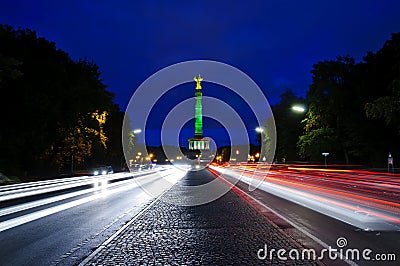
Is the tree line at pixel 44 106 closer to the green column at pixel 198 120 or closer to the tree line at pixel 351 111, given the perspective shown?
the tree line at pixel 351 111

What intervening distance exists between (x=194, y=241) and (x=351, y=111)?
52.0 meters

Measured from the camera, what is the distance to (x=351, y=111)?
56531mm

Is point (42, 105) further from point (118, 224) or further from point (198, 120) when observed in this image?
point (198, 120)

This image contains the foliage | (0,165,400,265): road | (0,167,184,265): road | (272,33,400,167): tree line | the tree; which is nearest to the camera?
(0,167,184,265): road

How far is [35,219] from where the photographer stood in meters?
12.2

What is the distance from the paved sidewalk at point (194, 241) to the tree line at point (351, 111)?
3762 cm

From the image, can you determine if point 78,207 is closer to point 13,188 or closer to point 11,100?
point 13,188

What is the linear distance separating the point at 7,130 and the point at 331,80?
142 ft

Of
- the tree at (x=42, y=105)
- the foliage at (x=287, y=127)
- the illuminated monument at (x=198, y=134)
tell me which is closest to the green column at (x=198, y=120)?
the illuminated monument at (x=198, y=134)

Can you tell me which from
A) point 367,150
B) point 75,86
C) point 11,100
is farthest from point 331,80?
point 11,100

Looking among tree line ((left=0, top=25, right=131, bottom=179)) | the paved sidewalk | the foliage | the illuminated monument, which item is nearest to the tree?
tree line ((left=0, top=25, right=131, bottom=179))

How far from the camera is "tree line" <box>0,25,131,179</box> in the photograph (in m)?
41.0

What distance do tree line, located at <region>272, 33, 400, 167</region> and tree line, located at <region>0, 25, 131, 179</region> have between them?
2911 cm

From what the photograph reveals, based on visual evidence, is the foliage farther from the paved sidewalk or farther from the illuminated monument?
the paved sidewalk
